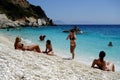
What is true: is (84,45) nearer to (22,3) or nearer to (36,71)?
(36,71)

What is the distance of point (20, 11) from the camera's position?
96938 mm

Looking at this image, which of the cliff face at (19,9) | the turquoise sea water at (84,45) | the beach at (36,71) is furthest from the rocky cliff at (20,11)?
the beach at (36,71)

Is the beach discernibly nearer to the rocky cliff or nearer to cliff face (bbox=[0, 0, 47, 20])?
the rocky cliff

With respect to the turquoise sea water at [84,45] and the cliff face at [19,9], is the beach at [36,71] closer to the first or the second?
the turquoise sea water at [84,45]

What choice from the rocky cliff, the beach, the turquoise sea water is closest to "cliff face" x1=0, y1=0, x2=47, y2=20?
the rocky cliff

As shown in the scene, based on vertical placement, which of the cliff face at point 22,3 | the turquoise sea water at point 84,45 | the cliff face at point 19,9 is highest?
the cliff face at point 22,3

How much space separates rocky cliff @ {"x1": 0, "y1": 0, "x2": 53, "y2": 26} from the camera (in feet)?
297

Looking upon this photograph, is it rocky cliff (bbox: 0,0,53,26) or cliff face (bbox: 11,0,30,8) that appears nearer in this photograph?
rocky cliff (bbox: 0,0,53,26)

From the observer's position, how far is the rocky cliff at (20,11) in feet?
297

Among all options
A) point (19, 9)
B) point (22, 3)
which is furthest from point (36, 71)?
point (22, 3)

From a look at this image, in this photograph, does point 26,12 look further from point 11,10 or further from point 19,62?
point 19,62

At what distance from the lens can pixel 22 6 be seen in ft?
345

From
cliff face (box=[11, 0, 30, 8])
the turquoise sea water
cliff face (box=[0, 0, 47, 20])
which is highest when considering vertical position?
cliff face (box=[11, 0, 30, 8])

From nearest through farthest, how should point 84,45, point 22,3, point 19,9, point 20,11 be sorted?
point 84,45 < point 20,11 < point 19,9 < point 22,3
